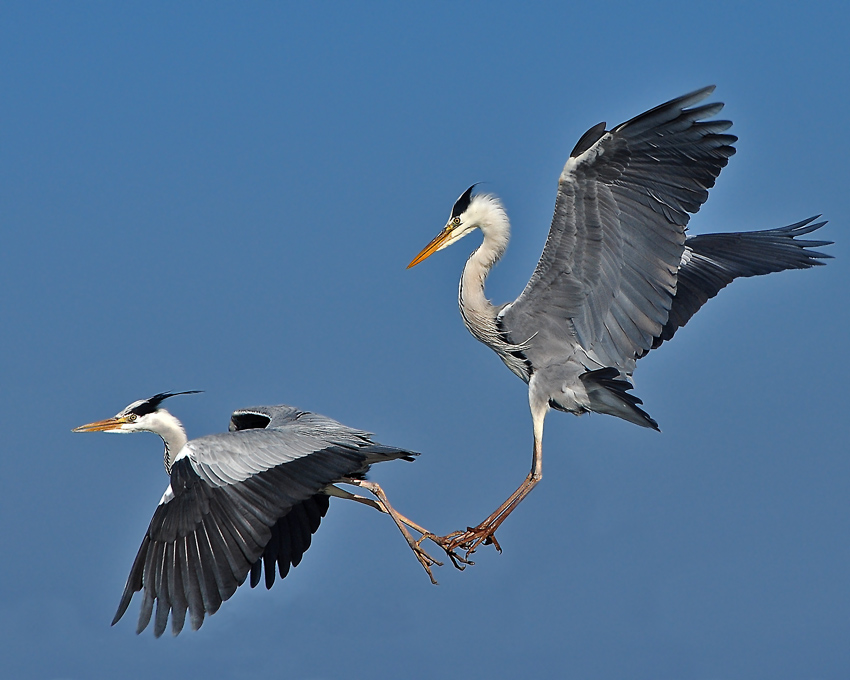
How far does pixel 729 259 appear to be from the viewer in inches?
386

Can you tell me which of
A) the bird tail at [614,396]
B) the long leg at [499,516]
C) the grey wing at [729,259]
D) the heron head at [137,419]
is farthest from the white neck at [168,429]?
the grey wing at [729,259]

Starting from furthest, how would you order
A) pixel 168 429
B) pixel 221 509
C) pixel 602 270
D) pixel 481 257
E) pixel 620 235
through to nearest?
pixel 168 429 < pixel 481 257 < pixel 602 270 < pixel 620 235 < pixel 221 509

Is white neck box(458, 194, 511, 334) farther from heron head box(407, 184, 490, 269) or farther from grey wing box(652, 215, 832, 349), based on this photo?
grey wing box(652, 215, 832, 349)

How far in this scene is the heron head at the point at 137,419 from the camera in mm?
8961

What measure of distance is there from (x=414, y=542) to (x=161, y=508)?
2.14 meters

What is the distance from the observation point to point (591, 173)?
709cm

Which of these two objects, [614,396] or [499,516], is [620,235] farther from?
[499,516]

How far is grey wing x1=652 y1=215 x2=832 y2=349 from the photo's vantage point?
9.31 meters

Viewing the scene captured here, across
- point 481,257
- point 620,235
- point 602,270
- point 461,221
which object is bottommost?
point 602,270

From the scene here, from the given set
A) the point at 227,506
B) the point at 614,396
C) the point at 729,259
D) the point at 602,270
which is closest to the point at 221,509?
the point at 227,506

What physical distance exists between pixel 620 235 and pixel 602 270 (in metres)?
0.36

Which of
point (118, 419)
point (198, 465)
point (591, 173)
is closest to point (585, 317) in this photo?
point (591, 173)

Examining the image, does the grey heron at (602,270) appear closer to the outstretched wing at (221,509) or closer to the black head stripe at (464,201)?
the black head stripe at (464,201)

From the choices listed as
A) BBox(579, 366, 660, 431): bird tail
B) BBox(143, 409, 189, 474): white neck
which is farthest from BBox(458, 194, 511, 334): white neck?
BBox(143, 409, 189, 474): white neck
